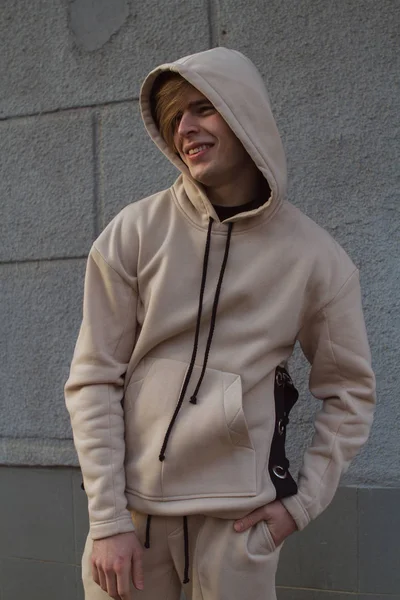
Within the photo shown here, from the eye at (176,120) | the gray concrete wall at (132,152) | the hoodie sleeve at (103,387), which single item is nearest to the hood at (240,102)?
the eye at (176,120)

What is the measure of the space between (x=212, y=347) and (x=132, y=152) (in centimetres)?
164

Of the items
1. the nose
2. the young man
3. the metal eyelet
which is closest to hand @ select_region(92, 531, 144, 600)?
the young man

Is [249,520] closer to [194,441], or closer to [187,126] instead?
[194,441]

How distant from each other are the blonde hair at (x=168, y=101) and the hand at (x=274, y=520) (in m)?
1.05

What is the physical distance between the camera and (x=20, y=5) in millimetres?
3383

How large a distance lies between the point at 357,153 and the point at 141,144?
3.26ft

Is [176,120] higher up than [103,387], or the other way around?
[176,120]

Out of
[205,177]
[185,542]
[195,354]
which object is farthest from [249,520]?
[205,177]

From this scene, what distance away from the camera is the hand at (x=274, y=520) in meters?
1.81

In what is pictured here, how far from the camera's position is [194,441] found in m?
1.75

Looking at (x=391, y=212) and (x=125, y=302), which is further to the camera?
(x=391, y=212)

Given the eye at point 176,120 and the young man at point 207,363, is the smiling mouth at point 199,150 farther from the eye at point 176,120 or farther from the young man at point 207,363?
the eye at point 176,120

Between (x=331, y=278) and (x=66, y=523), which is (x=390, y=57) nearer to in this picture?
(x=331, y=278)

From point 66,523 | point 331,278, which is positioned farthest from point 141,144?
point 66,523
